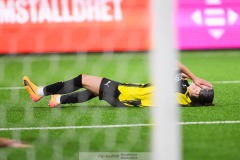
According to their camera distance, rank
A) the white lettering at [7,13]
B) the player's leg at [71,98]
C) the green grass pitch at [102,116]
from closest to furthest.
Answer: the green grass pitch at [102,116], the player's leg at [71,98], the white lettering at [7,13]

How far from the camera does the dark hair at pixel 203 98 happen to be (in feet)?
26.8

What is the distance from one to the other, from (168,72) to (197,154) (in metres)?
1.57

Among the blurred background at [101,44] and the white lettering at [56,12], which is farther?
the white lettering at [56,12]

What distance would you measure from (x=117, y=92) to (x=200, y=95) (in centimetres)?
86

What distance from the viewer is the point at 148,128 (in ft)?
23.4

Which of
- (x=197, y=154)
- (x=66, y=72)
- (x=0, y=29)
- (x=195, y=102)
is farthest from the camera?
(x=0, y=29)

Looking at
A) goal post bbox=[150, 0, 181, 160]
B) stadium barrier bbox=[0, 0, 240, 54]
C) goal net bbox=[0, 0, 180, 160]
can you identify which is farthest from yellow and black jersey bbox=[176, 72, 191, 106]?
stadium barrier bbox=[0, 0, 240, 54]

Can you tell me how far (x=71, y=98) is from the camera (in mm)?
8438

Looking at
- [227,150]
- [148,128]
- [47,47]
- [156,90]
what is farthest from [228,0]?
[156,90]

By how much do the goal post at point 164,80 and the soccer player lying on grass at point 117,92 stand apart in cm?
352

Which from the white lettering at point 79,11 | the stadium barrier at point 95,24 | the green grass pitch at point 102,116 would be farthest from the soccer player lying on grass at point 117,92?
the white lettering at point 79,11

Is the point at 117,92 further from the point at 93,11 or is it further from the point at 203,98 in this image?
the point at 93,11

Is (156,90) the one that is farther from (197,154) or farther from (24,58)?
(24,58)

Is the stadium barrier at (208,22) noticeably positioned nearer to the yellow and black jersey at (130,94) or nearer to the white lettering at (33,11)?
the white lettering at (33,11)
